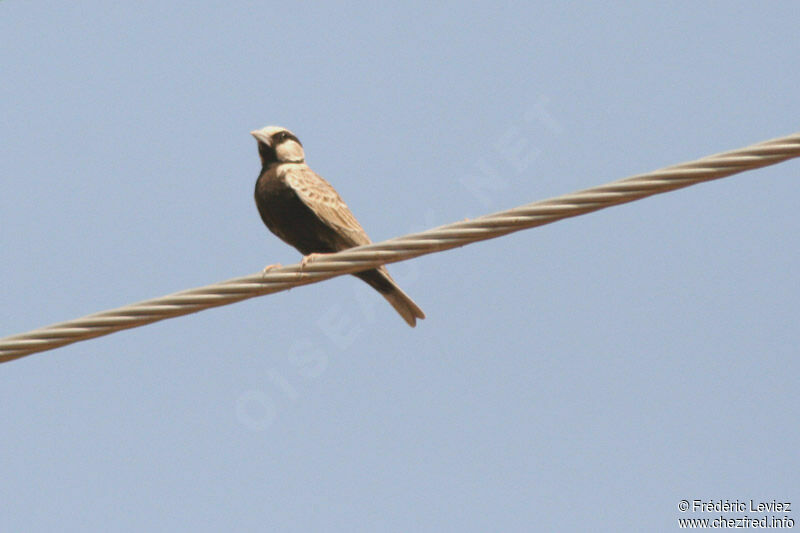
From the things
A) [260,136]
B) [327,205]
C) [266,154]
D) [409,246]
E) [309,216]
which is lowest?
[409,246]

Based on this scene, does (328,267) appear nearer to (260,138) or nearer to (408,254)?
(408,254)

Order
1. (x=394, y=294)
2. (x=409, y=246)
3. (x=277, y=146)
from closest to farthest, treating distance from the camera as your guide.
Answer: (x=409, y=246) → (x=394, y=294) → (x=277, y=146)

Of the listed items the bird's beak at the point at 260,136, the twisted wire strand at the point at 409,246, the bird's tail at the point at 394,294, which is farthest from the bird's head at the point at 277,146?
the twisted wire strand at the point at 409,246

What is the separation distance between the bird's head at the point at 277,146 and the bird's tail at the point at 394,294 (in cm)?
137

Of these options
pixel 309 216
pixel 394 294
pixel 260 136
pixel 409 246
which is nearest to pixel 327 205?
pixel 309 216

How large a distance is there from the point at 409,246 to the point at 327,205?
3.13 m

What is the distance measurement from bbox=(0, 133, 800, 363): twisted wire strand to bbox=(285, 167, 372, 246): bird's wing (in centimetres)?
Result: 263

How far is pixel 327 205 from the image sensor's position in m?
7.84

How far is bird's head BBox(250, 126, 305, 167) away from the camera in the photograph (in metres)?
8.45

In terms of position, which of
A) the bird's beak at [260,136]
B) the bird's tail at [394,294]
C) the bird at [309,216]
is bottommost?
the bird's tail at [394,294]

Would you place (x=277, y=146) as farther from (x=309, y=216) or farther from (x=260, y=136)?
(x=309, y=216)

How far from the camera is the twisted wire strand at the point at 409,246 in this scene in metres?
4.30

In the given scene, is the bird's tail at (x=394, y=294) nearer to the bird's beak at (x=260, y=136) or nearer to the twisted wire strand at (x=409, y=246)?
→ the bird's beak at (x=260, y=136)

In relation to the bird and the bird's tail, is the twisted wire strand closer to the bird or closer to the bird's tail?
the bird's tail
